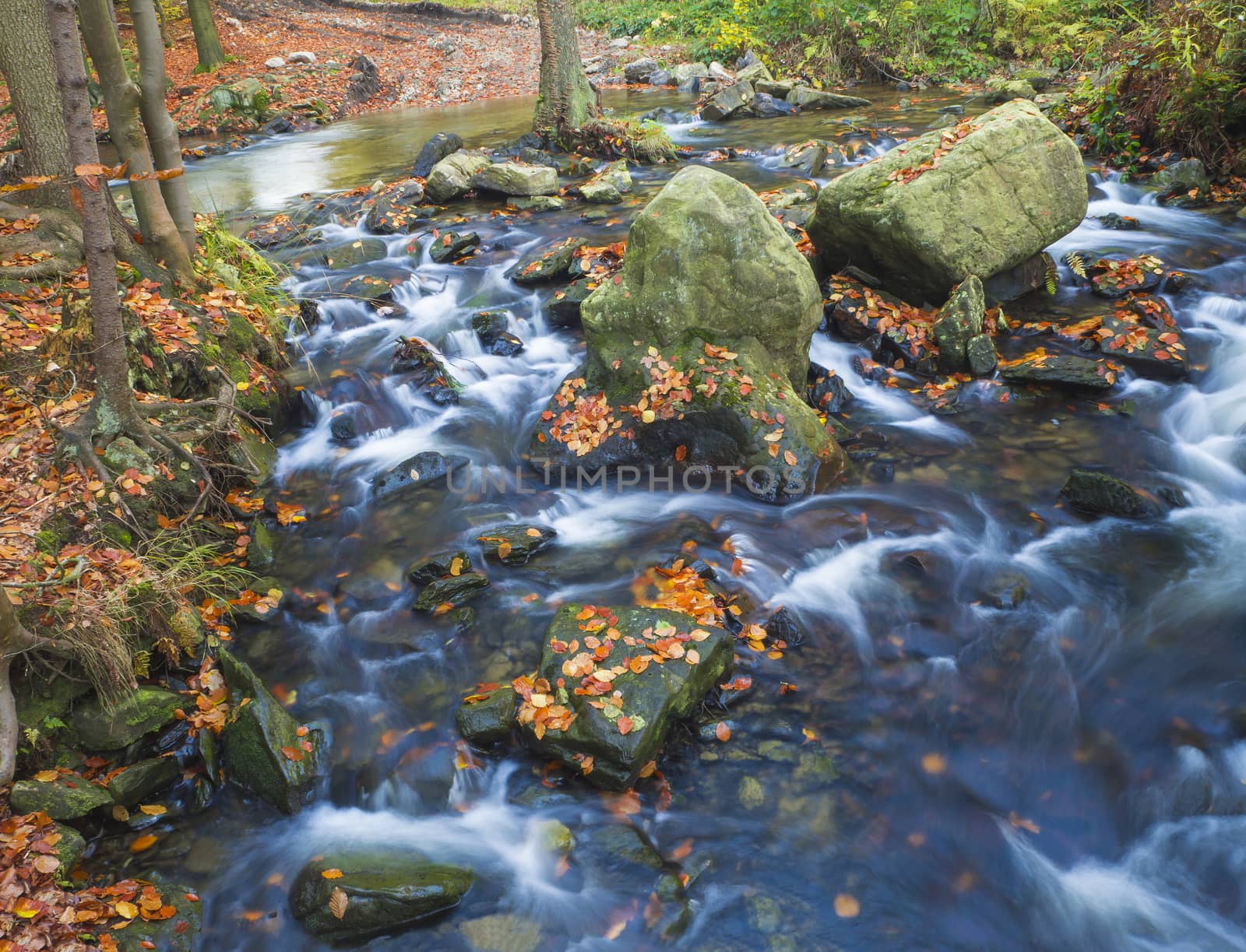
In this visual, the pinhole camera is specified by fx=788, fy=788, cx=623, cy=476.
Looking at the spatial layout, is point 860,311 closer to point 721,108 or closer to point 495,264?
point 495,264

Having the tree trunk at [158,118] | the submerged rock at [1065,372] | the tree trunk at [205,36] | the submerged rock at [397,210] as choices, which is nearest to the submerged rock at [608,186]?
the submerged rock at [397,210]

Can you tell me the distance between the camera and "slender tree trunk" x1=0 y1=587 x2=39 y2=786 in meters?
3.99

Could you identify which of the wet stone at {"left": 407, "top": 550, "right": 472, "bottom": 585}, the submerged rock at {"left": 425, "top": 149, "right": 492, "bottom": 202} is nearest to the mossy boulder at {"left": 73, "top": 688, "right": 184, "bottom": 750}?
the wet stone at {"left": 407, "top": 550, "right": 472, "bottom": 585}

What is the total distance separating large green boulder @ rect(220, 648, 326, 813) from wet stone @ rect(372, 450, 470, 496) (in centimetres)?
256

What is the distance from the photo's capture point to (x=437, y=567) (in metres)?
6.09

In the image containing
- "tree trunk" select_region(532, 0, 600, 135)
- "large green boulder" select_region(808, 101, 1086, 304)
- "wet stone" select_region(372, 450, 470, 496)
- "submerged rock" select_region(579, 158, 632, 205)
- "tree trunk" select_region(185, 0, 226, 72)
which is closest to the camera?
"wet stone" select_region(372, 450, 470, 496)

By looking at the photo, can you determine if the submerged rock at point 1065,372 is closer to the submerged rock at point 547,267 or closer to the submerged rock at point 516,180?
the submerged rock at point 547,267

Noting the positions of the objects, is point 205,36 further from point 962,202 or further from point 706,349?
point 962,202

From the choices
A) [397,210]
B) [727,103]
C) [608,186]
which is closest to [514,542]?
[397,210]

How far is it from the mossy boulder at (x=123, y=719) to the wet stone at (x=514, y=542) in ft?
8.04

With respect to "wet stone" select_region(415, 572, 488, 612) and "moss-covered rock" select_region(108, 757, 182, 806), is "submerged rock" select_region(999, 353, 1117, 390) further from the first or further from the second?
"moss-covered rock" select_region(108, 757, 182, 806)

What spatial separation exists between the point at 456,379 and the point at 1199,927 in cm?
740

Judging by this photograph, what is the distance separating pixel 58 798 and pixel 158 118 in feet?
20.1

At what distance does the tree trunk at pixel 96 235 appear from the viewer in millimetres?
4234
